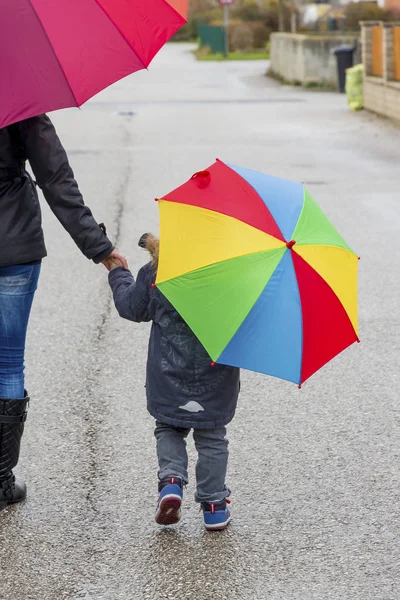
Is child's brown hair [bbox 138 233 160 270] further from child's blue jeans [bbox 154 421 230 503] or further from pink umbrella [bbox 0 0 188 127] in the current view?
child's blue jeans [bbox 154 421 230 503]

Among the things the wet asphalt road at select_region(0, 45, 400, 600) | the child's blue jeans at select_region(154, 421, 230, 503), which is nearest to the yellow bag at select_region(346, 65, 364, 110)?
the wet asphalt road at select_region(0, 45, 400, 600)

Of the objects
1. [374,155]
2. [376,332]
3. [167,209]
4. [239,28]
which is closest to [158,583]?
[167,209]

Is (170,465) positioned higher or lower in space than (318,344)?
lower

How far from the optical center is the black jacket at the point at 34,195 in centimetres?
397

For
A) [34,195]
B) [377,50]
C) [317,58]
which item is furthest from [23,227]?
[317,58]

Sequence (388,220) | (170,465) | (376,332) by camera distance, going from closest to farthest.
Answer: (170,465)
(376,332)
(388,220)

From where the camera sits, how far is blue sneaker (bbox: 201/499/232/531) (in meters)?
4.13

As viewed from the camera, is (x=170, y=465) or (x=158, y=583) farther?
(x=170, y=465)

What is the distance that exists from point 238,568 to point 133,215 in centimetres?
753

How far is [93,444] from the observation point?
16.7ft

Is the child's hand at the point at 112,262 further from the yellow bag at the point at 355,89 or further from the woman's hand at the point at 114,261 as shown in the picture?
the yellow bag at the point at 355,89

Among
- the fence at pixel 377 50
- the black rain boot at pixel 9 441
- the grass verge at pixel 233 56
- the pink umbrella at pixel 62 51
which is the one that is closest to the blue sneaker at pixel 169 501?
the black rain boot at pixel 9 441

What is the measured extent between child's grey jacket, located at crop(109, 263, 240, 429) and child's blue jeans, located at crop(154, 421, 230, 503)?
0.08 m

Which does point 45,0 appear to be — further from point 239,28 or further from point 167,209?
point 239,28
